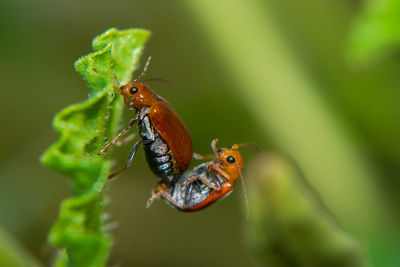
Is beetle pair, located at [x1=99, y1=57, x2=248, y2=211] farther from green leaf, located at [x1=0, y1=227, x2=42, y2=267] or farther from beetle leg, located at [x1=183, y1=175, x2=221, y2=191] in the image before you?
green leaf, located at [x1=0, y1=227, x2=42, y2=267]

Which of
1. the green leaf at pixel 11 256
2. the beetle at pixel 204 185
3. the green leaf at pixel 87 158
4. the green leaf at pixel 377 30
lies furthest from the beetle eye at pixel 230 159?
the green leaf at pixel 377 30


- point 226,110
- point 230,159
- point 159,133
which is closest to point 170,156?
point 159,133

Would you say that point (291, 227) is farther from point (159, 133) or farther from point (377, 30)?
point (377, 30)

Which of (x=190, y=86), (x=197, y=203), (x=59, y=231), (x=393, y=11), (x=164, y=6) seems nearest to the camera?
(x=59, y=231)

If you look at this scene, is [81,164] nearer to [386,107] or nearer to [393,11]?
[393,11]

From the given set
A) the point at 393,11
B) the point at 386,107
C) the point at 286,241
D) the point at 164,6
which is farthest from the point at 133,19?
the point at 286,241

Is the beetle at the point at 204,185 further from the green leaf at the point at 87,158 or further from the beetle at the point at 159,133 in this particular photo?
the green leaf at the point at 87,158

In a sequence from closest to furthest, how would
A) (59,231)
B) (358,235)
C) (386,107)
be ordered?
(59,231) < (358,235) < (386,107)

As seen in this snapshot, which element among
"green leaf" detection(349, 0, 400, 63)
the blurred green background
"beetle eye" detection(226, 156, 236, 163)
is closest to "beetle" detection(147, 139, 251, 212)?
"beetle eye" detection(226, 156, 236, 163)
